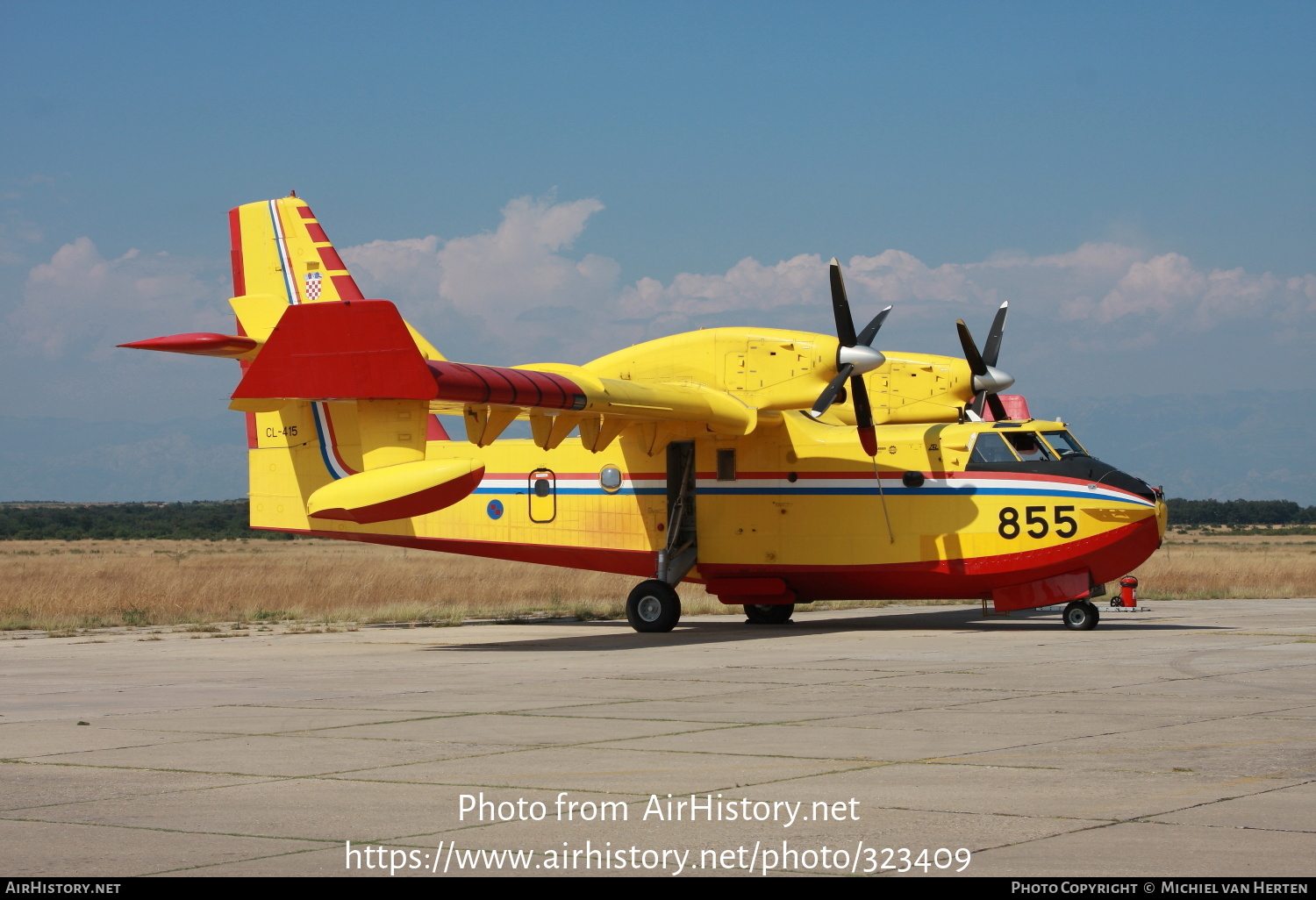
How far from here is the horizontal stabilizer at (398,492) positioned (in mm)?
17766

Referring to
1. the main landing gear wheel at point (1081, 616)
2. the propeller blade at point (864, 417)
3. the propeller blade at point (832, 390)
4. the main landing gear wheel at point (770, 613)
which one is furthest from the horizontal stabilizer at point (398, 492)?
the main landing gear wheel at point (1081, 616)

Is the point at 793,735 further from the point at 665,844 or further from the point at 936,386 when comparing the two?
the point at 936,386

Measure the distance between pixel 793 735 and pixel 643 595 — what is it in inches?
496

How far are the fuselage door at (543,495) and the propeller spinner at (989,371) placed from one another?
24.7 feet

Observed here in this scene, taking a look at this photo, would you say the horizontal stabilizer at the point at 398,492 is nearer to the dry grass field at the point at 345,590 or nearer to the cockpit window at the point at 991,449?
the dry grass field at the point at 345,590

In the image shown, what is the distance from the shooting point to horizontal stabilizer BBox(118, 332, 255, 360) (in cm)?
2058

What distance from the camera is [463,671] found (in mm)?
16016

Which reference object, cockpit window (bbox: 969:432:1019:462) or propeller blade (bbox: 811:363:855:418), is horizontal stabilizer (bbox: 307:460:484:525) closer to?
propeller blade (bbox: 811:363:855:418)

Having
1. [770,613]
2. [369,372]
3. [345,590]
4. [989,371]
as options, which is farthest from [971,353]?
[345,590]

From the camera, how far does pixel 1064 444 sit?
875 inches

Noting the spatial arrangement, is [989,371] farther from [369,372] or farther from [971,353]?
[369,372]

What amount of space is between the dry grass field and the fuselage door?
310 centimetres

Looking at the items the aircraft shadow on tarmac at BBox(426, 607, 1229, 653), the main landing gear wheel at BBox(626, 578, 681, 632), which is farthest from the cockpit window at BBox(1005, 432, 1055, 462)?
the main landing gear wheel at BBox(626, 578, 681, 632)
